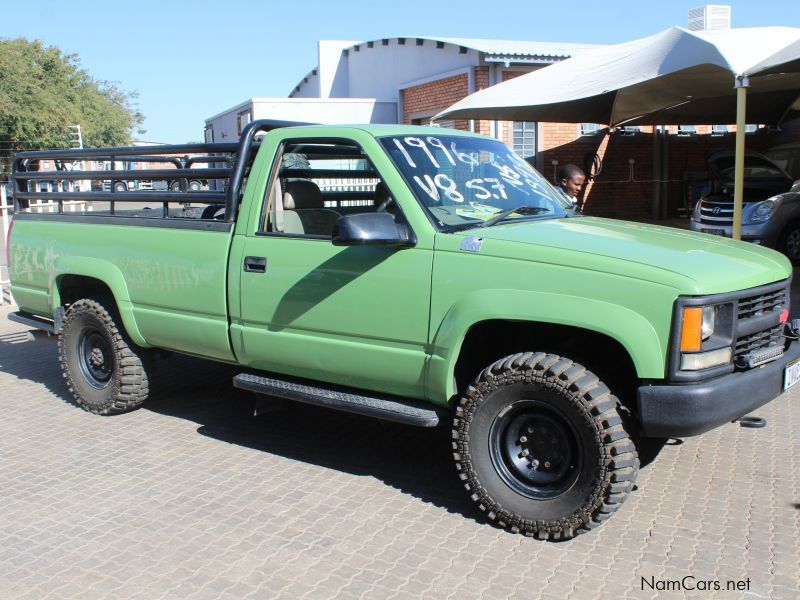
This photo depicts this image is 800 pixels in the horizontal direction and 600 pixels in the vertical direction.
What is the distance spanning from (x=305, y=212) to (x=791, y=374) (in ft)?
9.69

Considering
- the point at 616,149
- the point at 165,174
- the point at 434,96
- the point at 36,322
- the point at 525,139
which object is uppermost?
the point at 434,96

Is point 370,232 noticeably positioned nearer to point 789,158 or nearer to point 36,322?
point 36,322

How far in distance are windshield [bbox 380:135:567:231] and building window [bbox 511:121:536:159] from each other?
14.3 meters

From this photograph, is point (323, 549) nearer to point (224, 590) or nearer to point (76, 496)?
point (224, 590)

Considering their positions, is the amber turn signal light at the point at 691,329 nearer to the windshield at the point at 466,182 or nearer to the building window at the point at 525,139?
the windshield at the point at 466,182

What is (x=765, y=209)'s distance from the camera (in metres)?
12.9

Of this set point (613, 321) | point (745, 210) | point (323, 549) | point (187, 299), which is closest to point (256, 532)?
point (323, 549)

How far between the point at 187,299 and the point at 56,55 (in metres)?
47.5

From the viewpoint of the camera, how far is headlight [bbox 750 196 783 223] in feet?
42.2

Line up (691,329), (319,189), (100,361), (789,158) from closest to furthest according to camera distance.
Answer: (691,329), (319,189), (100,361), (789,158)

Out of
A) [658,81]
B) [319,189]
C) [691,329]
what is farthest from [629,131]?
[691,329]

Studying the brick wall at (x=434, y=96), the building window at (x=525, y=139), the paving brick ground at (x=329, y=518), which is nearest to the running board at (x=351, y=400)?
the paving brick ground at (x=329, y=518)

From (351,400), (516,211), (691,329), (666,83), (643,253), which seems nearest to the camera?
(691,329)

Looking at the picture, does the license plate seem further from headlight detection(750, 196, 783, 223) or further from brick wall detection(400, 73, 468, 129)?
brick wall detection(400, 73, 468, 129)
